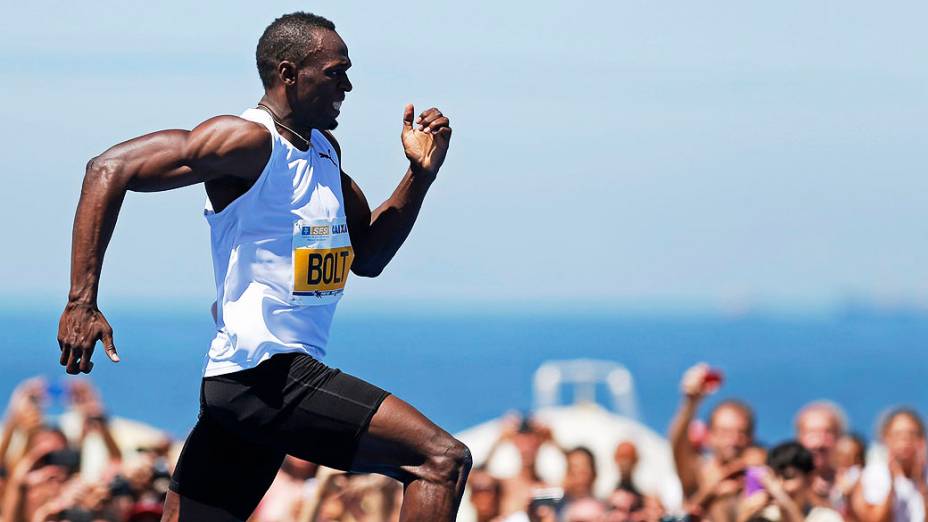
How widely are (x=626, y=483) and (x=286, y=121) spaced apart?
166 inches

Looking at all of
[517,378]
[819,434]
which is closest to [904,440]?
[819,434]

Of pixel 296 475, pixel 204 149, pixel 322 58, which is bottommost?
pixel 296 475

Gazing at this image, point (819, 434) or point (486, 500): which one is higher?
point (819, 434)

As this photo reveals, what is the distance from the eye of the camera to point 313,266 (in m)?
5.93

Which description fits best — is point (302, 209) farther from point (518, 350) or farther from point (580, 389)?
point (518, 350)

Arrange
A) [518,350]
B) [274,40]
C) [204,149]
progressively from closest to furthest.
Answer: [204,149]
[274,40]
[518,350]

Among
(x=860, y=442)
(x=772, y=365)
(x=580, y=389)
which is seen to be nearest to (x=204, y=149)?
(x=860, y=442)

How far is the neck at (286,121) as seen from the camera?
5.95 metres

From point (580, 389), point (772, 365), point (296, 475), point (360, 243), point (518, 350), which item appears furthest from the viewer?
point (518, 350)

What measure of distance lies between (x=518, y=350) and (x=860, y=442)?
186091 millimetres

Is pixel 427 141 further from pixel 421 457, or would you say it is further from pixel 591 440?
pixel 591 440

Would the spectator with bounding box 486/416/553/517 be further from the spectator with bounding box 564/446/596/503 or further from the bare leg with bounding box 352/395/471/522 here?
the bare leg with bounding box 352/395/471/522

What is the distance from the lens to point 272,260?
19.3 feet

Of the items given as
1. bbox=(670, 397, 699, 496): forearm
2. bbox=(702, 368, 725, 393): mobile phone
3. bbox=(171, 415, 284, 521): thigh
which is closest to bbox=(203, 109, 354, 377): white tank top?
bbox=(171, 415, 284, 521): thigh
